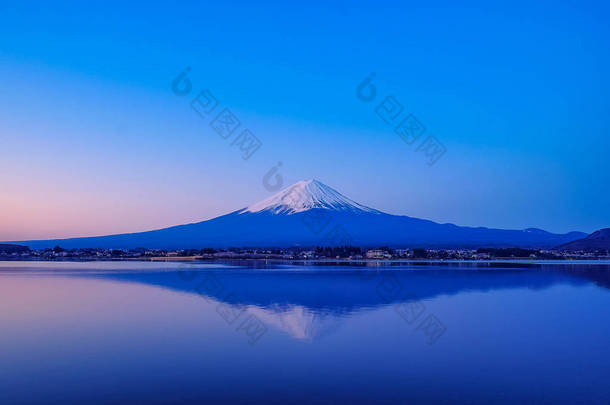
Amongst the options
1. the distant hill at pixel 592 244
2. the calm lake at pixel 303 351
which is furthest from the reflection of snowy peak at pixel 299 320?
the distant hill at pixel 592 244

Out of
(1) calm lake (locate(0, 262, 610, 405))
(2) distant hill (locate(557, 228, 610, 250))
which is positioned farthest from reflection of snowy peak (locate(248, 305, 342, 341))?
(2) distant hill (locate(557, 228, 610, 250))

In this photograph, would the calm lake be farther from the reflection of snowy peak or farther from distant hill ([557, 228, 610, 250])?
distant hill ([557, 228, 610, 250])

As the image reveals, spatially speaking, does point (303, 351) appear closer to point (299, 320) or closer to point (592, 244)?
point (299, 320)

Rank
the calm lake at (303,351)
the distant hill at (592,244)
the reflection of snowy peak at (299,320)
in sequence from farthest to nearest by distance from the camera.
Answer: the distant hill at (592,244)
the reflection of snowy peak at (299,320)
the calm lake at (303,351)

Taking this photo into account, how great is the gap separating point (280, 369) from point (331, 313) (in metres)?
5.45

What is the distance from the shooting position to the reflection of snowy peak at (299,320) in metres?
10.1

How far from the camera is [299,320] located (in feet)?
38.1

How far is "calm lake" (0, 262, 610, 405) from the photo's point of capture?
20.7ft

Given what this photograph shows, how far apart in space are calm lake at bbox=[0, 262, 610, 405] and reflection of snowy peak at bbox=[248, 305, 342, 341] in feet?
0.12

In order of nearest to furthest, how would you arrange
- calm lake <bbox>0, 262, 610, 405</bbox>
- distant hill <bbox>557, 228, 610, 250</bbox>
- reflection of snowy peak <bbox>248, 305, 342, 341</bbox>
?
1. calm lake <bbox>0, 262, 610, 405</bbox>
2. reflection of snowy peak <bbox>248, 305, 342, 341</bbox>
3. distant hill <bbox>557, 228, 610, 250</bbox>

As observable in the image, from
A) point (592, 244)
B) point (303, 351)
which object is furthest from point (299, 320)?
point (592, 244)

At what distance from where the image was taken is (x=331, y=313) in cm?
1273

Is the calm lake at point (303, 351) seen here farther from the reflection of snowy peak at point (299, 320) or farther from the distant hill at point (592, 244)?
the distant hill at point (592, 244)

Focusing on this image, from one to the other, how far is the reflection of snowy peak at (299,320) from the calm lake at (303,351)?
0.12 ft
